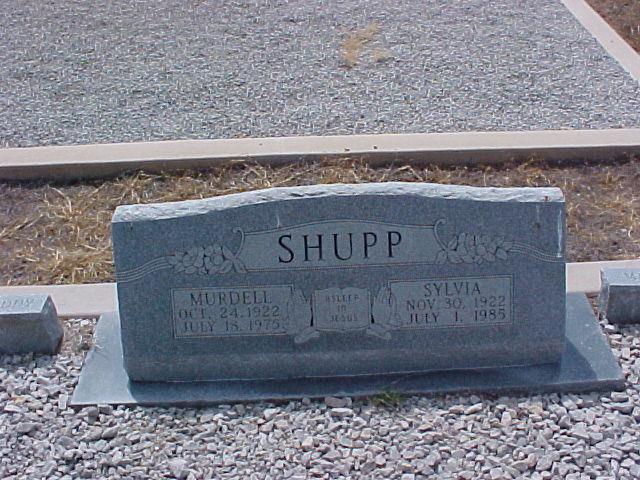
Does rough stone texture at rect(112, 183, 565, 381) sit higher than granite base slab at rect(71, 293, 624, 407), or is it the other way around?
rough stone texture at rect(112, 183, 565, 381)

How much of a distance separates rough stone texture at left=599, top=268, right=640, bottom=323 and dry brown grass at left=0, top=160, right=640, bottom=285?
2.52ft

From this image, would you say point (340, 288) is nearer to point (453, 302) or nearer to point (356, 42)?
point (453, 302)

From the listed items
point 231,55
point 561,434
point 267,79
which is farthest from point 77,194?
point 561,434

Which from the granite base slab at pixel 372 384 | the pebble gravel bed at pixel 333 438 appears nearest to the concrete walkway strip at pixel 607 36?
the granite base slab at pixel 372 384

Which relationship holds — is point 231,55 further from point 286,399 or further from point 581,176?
point 286,399

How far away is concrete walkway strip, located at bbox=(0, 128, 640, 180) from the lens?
6.14m

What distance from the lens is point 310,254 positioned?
3.95 metres

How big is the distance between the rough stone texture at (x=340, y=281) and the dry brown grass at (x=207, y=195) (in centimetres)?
123

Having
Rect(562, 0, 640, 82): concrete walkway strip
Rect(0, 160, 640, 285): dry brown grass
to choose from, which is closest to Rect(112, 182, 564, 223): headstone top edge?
Rect(0, 160, 640, 285): dry brown grass

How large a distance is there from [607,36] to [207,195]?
445cm

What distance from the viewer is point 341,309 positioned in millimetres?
4031

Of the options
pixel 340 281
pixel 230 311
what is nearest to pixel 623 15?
pixel 340 281

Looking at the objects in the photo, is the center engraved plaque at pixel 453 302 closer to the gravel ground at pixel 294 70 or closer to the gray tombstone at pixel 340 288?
the gray tombstone at pixel 340 288

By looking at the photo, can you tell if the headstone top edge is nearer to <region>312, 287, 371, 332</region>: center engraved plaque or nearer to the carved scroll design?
the carved scroll design
